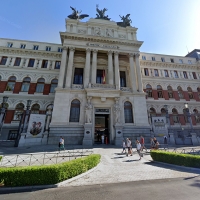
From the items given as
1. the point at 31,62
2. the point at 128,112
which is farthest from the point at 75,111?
the point at 31,62

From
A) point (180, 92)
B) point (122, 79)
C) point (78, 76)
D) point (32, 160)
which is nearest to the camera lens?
point (32, 160)

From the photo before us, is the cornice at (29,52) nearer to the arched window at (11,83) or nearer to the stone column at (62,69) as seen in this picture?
the stone column at (62,69)

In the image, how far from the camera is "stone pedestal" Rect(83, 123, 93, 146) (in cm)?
1670

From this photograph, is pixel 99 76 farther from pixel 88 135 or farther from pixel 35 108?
pixel 35 108

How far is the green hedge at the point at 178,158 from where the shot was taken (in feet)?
24.5

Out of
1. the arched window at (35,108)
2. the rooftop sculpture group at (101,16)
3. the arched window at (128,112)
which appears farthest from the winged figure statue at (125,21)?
the arched window at (35,108)

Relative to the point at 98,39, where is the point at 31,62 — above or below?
below

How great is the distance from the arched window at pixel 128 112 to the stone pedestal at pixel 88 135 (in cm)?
673

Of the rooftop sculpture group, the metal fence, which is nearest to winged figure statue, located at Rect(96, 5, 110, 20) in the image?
the rooftop sculpture group

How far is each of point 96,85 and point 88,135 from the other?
857cm

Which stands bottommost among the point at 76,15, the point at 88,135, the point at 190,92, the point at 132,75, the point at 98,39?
the point at 88,135

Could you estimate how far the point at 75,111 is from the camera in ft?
62.8

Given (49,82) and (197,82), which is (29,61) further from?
(197,82)

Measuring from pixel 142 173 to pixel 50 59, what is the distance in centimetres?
2751
